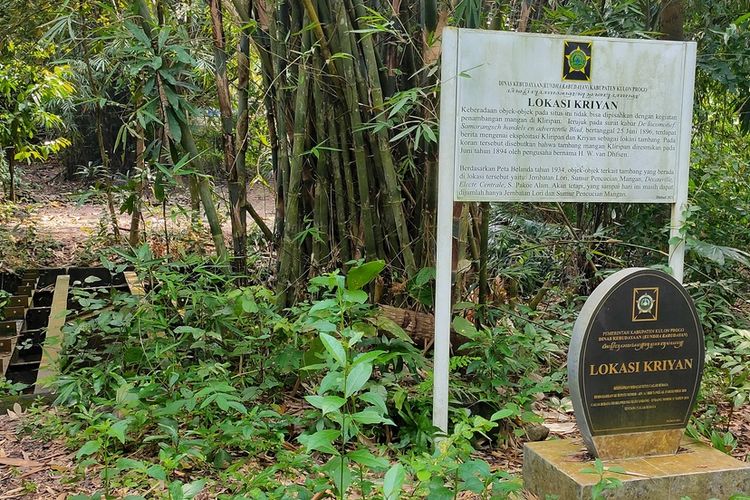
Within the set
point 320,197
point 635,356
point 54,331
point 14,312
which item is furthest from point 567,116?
point 14,312

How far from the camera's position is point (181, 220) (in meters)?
7.07

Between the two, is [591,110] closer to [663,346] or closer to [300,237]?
[663,346]

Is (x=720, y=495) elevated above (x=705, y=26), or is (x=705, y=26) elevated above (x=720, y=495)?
(x=705, y=26)

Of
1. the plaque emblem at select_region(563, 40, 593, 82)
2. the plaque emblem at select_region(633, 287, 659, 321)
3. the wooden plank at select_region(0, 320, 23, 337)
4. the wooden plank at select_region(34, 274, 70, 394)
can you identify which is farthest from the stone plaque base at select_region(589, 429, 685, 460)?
the wooden plank at select_region(0, 320, 23, 337)

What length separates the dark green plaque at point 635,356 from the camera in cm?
225

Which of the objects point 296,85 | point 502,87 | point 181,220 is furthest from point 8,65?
point 502,87

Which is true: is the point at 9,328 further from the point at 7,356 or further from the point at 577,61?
the point at 577,61

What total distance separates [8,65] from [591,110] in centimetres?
562

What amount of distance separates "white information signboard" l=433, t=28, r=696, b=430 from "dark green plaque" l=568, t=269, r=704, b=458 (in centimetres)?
42

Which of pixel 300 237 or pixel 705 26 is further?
pixel 705 26

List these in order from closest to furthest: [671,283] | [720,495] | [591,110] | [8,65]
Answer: [720,495] < [671,283] < [591,110] < [8,65]

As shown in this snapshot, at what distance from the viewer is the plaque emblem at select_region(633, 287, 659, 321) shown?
2.28 m

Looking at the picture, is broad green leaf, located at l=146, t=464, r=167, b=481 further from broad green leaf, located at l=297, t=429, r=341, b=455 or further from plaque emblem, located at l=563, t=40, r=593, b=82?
plaque emblem, located at l=563, t=40, r=593, b=82

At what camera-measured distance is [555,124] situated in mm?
2490
